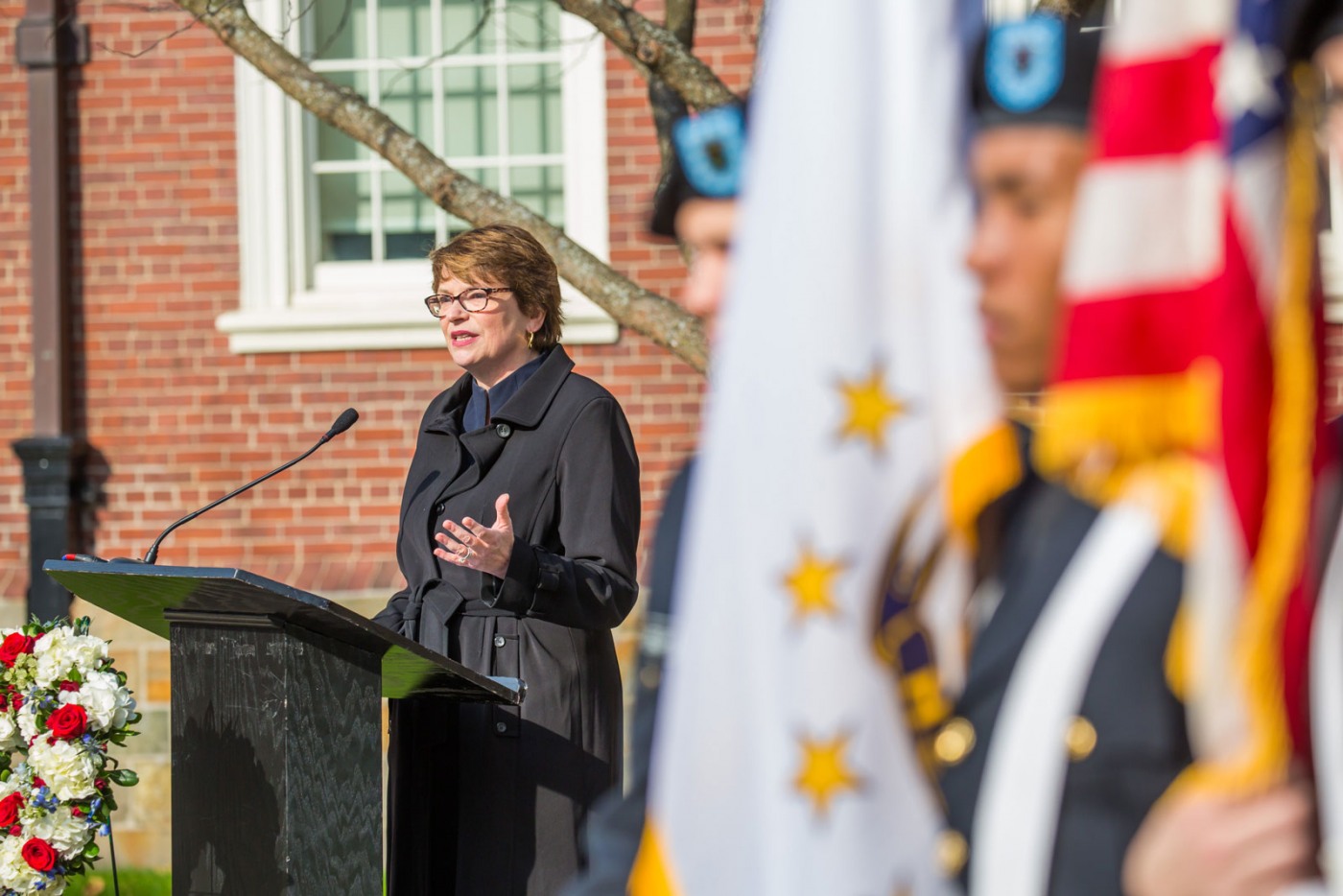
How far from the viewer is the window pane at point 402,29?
25.2 feet

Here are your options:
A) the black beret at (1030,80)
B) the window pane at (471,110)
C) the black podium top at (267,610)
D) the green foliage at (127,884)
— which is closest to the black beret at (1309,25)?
the black beret at (1030,80)

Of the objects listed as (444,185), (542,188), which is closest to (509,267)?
(444,185)

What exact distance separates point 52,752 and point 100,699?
7.5 inches

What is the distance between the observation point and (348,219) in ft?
25.3

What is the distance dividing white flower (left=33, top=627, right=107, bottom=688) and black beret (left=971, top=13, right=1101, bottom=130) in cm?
394

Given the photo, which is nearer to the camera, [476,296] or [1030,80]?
[1030,80]

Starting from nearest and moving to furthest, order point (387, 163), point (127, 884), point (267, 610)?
point (267, 610)
point (127, 884)
point (387, 163)

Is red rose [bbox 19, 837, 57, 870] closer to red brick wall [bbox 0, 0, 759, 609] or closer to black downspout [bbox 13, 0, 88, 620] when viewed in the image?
red brick wall [bbox 0, 0, 759, 609]

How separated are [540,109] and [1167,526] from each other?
675 cm

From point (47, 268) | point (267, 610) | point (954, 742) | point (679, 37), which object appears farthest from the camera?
point (47, 268)

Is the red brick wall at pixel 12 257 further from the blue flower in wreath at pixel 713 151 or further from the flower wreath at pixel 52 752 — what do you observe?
the blue flower in wreath at pixel 713 151

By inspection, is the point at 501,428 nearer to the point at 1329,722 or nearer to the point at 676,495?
the point at 676,495

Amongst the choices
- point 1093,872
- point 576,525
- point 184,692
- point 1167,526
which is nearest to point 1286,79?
point 1167,526

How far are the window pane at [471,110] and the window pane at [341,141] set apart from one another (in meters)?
0.40
